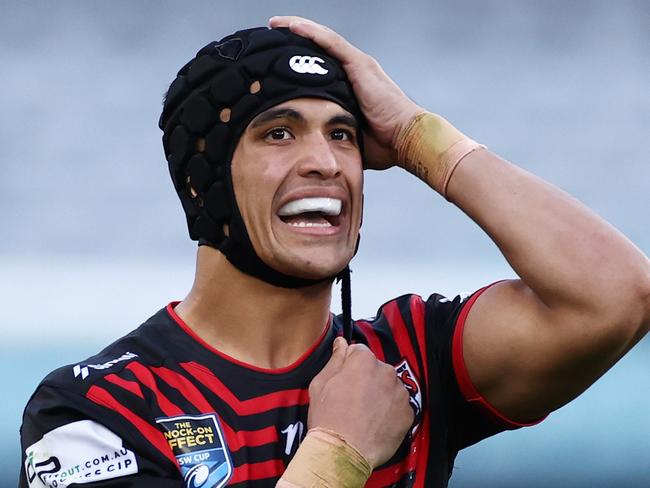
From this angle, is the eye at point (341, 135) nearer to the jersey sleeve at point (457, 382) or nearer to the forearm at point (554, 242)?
the forearm at point (554, 242)

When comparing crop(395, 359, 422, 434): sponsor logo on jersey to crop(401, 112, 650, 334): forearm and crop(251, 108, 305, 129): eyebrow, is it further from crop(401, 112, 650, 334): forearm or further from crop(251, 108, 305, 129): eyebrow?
crop(251, 108, 305, 129): eyebrow

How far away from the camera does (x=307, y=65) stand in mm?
3225

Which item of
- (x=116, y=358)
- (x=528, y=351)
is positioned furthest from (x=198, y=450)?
(x=528, y=351)

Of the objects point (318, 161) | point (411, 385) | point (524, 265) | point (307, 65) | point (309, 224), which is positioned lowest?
point (411, 385)

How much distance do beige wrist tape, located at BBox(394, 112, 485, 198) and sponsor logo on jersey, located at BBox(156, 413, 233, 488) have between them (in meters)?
0.84

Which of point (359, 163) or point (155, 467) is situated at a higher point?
point (359, 163)

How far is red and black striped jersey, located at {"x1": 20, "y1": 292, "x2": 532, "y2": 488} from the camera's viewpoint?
9.62ft

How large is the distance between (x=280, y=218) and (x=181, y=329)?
38 cm

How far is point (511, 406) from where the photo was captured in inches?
128

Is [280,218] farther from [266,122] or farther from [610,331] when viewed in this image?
[610,331]

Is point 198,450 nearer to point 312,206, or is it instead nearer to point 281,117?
point 312,206

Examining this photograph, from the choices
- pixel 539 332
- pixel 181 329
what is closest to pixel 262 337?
pixel 181 329

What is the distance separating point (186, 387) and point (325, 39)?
Result: 3.14ft

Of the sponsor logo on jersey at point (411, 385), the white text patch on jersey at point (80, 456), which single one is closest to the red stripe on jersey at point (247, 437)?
the white text patch on jersey at point (80, 456)
